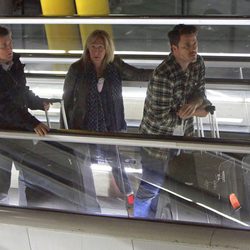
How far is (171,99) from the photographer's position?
3.12m

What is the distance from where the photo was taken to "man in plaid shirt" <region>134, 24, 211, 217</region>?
3.08 m

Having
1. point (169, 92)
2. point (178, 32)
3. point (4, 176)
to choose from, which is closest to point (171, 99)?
point (169, 92)

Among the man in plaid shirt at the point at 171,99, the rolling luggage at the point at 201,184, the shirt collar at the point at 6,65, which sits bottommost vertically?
the rolling luggage at the point at 201,184

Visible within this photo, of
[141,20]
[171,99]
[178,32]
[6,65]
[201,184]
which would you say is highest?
[141,20]

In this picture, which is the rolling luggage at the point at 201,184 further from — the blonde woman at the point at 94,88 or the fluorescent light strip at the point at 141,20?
the fluorescent light strip at the point at 141,20

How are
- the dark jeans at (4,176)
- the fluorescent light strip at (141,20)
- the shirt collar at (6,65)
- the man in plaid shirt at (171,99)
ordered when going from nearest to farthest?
1. the man in plaid shirt at (171,99)
2. the shirt collar at (6,65)
3. the dark jeans at (4,176)
4. the fluorescent light strip at (141,20)

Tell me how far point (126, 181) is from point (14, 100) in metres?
0.80

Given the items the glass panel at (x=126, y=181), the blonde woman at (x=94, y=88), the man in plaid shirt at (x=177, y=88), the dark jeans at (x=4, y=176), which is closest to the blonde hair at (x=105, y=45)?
the blonde woman at (x=94, y=88)

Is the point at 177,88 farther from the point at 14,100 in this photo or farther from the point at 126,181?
the point at 14,100

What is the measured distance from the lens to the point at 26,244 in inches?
124

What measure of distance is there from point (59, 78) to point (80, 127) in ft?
6.04

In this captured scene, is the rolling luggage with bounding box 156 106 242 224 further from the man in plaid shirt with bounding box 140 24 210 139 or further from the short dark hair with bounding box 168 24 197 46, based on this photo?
the short dark hair with bounding box 168 24 197 46

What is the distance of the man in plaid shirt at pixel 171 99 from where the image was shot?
10.1 ft

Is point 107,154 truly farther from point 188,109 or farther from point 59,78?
point 59,78
